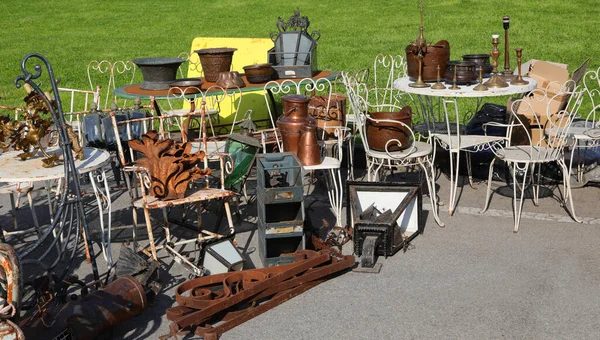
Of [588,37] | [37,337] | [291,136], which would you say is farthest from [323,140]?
[588,37]

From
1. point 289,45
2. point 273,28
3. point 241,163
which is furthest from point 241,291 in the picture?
point 273,28

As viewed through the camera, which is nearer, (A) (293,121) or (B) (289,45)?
(A) (293,121)

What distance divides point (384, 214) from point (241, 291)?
1595 mm

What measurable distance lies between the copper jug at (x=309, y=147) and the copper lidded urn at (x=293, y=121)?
0.28ft

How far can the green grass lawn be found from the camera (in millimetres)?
17406

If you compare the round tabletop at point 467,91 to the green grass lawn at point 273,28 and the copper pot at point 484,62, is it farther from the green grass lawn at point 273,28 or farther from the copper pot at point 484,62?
the green grass lawn at point 273,28

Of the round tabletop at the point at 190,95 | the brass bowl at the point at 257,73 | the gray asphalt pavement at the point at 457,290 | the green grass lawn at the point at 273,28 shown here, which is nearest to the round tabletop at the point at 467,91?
the gray asphalt pavement at the point at 457,290

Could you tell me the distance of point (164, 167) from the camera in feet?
19.0

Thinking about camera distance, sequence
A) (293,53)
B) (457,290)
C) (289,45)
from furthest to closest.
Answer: (289,45)
(293,53)
(457,290)

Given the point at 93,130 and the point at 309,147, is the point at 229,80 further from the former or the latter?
the point at 309,147

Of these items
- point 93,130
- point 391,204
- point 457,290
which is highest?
point 93,130

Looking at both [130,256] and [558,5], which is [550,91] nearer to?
[130,256]

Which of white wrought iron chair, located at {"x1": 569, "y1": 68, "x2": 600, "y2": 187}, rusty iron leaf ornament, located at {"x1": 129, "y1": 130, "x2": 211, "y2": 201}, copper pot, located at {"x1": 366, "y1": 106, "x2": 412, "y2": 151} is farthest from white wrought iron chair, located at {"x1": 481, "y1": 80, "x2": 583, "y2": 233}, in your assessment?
rusty iron leaf ornament, located at {"x1": 129, "y1": 130, "x2": 211, "y2": 201}

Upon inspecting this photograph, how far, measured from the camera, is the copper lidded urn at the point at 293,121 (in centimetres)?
658
